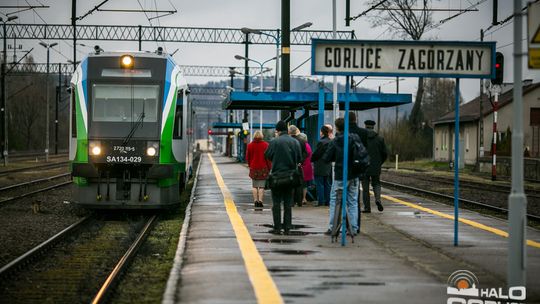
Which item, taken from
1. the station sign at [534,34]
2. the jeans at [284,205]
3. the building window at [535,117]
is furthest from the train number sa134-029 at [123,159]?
the building window at [535,117]

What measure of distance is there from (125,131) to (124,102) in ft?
2.15

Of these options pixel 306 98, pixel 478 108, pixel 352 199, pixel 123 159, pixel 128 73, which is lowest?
pixel 352 199

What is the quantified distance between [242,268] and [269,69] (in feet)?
183

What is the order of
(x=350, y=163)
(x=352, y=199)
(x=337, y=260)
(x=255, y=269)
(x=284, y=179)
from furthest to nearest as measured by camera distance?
1. (x=284, y=179)
2. (x=352, y=199)
3. (x=350, y=163)
4. (x=337, y=260)
5. (x=255, y=269)

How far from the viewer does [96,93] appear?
17625mm

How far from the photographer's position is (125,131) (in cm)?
1739

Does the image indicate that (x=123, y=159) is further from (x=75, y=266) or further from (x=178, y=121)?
(x=75, y=266)

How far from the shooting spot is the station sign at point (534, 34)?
25.8 ft

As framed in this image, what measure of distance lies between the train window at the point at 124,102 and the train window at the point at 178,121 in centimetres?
49

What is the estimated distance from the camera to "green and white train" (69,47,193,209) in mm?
17188

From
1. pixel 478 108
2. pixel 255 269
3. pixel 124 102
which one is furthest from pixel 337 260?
pixel 478 108

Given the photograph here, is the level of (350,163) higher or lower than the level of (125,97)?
lower

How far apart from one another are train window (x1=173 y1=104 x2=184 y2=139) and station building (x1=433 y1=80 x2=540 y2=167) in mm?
31330

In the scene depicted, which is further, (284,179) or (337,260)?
(284,179)
